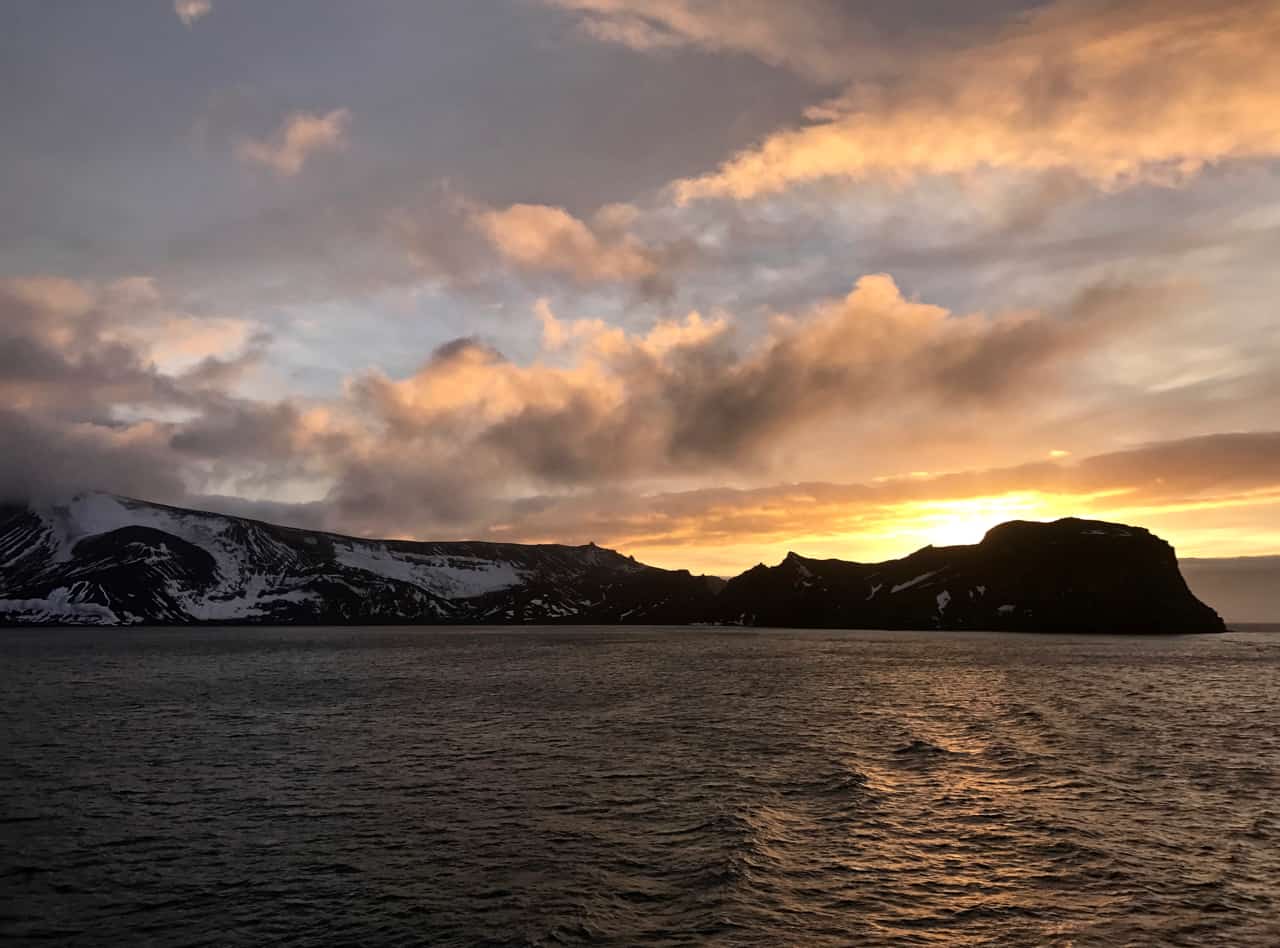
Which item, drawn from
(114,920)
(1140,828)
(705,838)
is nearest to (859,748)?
(1140,828)

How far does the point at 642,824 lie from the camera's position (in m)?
41.0

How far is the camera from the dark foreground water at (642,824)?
94.6 feet

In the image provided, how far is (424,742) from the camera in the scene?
67062 mm

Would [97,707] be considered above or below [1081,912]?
below

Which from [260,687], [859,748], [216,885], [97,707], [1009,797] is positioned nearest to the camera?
[216,885]

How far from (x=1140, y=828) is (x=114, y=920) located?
44394 millimetres

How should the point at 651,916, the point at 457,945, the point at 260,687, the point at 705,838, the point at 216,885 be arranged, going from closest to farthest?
the point at 457,945 < the point at 651,916 < the point at 216,885 < the point at 705,838 < the point at 260,687

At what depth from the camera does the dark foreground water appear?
28.8 metres

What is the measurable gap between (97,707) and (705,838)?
84458 mm

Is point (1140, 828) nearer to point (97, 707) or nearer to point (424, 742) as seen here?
point (424, 742)

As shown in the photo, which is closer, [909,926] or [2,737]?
[909,926]

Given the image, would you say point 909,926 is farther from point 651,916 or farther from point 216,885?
point 216,885

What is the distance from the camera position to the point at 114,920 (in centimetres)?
2914

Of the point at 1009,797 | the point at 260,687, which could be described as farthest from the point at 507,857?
the point at 260,687
